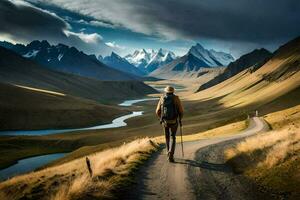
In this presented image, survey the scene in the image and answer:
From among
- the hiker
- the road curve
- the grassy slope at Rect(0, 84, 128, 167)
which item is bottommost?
the road curve

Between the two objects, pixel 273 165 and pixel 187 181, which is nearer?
pixel 187 181

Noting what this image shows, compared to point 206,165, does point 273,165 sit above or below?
above

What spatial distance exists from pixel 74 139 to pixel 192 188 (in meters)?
105

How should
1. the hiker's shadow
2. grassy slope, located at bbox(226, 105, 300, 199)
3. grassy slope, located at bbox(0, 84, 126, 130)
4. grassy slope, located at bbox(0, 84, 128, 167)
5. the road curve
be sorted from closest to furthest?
1. the road curve
2. grassy slope, located at bbox(226, 105, 300, 199)
3. the hiker's shadow
4. grassy slope, located at bbox(0, 84, 126, 130)
5. grassy slope, located at bbox(0, 84, 128, 167)

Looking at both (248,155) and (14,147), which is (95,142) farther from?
(248,155)

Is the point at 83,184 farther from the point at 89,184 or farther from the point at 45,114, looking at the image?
the point at 45,114

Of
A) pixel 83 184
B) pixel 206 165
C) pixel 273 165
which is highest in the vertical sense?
pixel 273 165

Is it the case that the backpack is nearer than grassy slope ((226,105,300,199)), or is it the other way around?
grassy slope ((226,105,300,199))

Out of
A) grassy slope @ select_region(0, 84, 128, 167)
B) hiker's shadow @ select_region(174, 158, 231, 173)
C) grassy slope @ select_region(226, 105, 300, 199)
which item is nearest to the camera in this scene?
grassy slope @ select_region(226, 105, 300, 199)

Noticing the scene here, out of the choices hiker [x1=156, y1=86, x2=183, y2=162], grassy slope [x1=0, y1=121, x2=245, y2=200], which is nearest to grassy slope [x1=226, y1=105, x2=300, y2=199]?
hiker [x1=156, y1=86, x2=183, y2=162]

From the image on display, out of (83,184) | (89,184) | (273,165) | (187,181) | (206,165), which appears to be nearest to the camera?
(83,184)

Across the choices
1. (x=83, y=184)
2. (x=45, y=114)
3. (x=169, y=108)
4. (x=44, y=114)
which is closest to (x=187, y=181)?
(x=83, y=184)

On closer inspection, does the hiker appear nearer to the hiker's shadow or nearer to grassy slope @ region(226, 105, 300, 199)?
the hiker's shadow

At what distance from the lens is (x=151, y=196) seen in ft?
34.5
